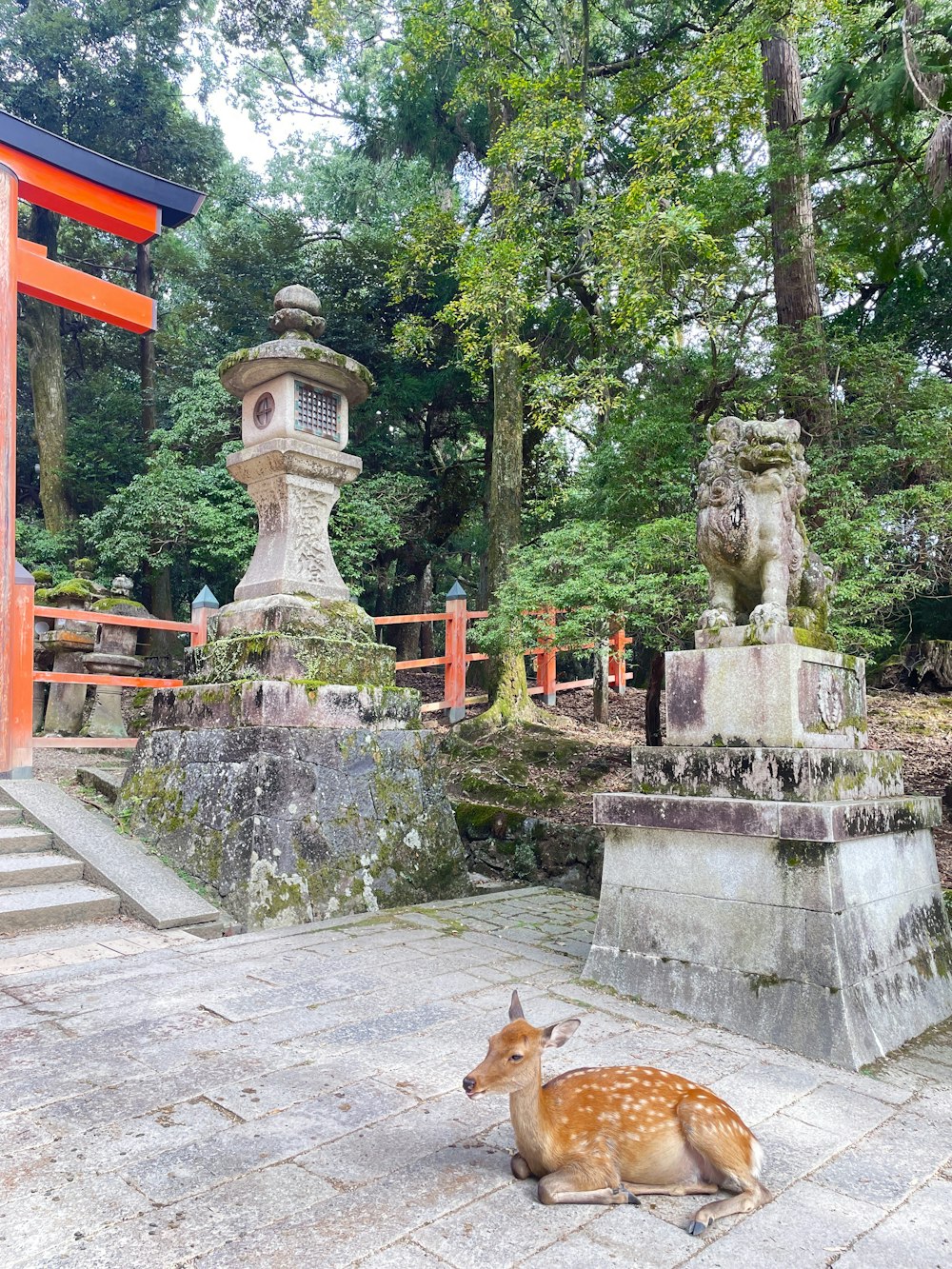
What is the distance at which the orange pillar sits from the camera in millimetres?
6098

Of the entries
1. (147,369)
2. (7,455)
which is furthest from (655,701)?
(147,369)

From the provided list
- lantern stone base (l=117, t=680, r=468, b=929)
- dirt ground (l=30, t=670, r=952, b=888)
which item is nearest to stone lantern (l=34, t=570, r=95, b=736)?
dirt ground (l=30, t=670, r=952, b=888)

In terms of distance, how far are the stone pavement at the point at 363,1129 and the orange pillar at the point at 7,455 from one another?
2.90 meters

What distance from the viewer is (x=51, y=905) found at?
4.61 metres

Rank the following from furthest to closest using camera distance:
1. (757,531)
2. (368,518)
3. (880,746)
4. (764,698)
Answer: (368,518) < (880,746) < (757,531) < (764,698)

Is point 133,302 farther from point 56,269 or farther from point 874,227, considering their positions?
point 874,227

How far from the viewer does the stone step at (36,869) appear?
4.91 metres

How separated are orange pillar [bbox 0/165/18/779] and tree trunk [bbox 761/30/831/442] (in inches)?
239

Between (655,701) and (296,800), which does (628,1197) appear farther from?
(655,701)

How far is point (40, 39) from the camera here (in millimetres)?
15875

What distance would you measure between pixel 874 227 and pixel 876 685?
555 cm

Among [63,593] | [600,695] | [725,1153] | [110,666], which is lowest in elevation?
[725,1153]

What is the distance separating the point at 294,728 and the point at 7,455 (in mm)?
3225

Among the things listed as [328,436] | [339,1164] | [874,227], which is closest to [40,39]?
[328,436]
